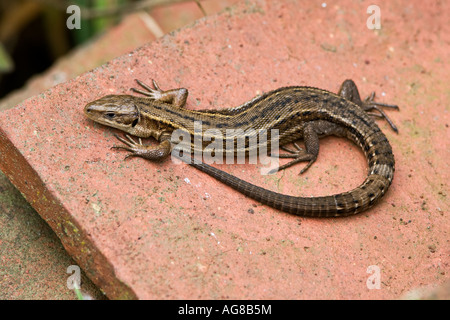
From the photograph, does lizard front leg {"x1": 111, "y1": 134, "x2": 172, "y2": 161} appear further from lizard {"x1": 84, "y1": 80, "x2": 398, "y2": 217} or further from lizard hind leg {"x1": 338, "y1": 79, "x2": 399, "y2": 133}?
lizard hind leg {"x1": 338, "y1": 79, "x2": 399, "y2": 133}

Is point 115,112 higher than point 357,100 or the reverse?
the reverse

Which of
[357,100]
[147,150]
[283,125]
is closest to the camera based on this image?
[147,150]

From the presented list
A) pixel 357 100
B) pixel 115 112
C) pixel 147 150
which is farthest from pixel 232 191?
pixel 357 100

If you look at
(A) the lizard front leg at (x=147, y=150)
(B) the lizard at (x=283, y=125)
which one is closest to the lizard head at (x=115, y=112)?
(B) the lizard at (x=283, y=125)

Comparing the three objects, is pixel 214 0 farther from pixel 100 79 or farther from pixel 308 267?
pixel 308 267

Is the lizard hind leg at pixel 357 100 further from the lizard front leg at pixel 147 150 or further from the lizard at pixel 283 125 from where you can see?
the lizard front leg at pixel 147 150

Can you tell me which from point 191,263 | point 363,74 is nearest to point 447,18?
point 363,74

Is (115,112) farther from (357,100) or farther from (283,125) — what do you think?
(357,100)
